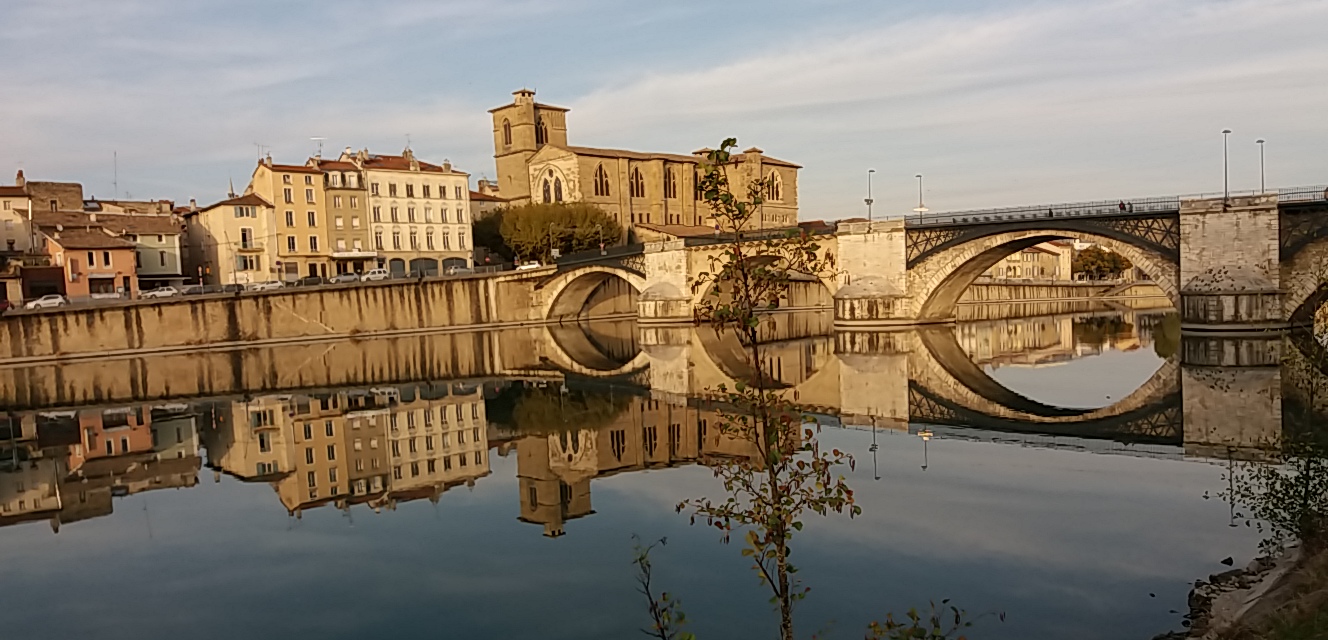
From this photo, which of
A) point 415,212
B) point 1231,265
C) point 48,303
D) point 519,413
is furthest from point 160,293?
point 1231,265

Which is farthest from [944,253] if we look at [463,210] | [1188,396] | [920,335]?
[463,210]

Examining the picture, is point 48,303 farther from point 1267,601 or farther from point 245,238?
point 1267,601

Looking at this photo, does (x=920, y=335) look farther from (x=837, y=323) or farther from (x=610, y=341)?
(x=610, y=341)

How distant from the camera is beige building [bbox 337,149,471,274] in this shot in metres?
74.7

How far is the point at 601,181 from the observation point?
87750 millimetres

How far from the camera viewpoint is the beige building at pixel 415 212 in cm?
7469

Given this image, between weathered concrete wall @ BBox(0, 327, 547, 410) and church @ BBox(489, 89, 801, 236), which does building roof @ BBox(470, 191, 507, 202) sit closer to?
church @ BBox(489, 89, 801, 236)

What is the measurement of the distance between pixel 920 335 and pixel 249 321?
41.4 m

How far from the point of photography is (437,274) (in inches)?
2721

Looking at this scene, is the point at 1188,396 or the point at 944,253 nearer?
the point at 1188,396

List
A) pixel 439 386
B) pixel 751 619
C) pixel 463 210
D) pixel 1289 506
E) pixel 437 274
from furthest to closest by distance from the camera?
pixel 463 210 → pixel 437 274 → pixel 439 386 → pixel 1289 506 → pixel 751 619

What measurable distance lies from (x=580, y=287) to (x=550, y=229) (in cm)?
650

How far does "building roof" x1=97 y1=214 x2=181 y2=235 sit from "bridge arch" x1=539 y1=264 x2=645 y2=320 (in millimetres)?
28520

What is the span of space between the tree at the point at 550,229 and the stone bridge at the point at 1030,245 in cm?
577
